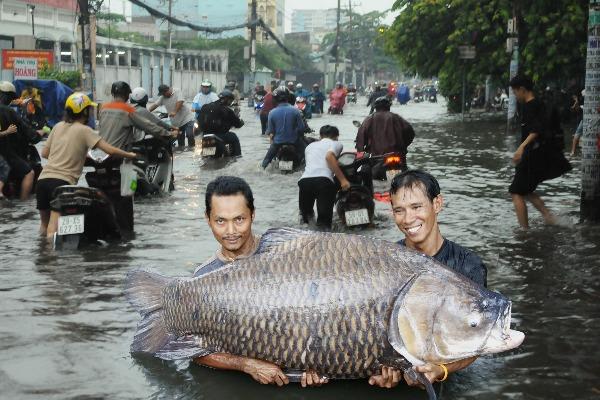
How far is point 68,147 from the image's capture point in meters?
8.76

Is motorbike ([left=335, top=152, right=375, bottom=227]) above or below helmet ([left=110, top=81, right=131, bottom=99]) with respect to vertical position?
below

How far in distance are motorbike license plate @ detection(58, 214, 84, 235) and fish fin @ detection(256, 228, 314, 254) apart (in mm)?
4818

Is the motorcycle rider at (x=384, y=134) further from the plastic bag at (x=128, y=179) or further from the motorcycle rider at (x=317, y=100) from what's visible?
the motorcycle rider at (x=317, y=100)

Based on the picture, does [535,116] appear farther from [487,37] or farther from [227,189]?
[487,37]

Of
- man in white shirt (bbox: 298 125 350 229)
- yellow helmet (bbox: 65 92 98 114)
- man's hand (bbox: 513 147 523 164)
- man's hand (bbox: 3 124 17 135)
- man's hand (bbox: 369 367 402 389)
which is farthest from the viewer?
man's hand (bbox: 3 124 17 135)

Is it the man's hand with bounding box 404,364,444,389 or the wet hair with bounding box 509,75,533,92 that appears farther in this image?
the wet hair with bounding box 509,75,533,92

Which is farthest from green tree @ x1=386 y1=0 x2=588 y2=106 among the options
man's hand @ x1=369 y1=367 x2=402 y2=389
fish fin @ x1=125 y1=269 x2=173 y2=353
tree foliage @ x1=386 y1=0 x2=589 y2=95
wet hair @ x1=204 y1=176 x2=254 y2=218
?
man's hand @ x1=369 y1=367 x2=402 y2=389

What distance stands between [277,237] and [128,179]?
599cm

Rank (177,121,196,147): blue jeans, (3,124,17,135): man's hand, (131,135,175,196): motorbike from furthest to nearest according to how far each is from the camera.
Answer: (177,121,196,147): blue jeans < (131,135,175,196): motorbike < (3,124,17,135): man's hand

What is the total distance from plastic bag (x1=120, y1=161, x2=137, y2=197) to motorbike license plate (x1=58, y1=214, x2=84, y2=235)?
1.20m

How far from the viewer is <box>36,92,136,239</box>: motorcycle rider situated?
8742 mm

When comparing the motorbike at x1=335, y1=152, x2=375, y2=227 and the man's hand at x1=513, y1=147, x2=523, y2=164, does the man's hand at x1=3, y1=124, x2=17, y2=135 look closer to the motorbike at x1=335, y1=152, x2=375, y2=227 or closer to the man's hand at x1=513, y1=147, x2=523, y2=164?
the motorbike at x1=335, y1=152, x2=375, y2=227

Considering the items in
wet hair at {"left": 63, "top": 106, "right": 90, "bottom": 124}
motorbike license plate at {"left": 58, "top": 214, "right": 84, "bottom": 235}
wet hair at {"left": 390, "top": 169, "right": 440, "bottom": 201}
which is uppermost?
wet hair at {"left": 63, "top": 106, "right": 90, "bottom": 124}

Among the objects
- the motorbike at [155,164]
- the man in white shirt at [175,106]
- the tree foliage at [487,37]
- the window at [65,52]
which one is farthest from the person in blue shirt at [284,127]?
the window at [65,52]
